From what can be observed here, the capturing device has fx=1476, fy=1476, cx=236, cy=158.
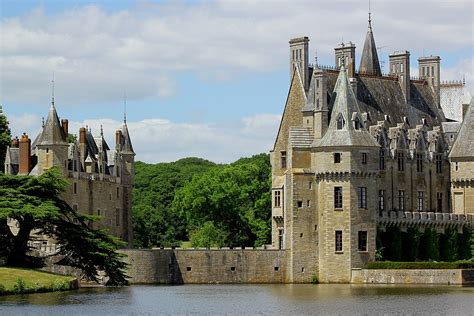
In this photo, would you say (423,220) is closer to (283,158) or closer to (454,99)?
(283,158)

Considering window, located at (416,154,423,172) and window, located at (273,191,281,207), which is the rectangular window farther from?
window, located at (416,154,423,172)

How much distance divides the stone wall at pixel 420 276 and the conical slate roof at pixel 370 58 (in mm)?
15452

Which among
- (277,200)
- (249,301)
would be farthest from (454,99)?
(249,301)

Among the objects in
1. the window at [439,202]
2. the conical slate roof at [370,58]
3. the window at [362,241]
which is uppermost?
the conical slate roof at [370,58]

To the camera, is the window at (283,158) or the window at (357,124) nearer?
the window at (357,124)

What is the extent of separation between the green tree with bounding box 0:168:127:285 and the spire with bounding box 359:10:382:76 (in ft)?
75.4

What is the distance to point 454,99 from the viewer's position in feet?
278

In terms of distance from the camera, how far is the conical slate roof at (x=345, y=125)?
72938 mm

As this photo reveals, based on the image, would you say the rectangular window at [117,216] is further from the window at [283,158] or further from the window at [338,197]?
the window at [338,197]

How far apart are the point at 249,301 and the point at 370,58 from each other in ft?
93.9

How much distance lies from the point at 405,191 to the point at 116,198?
16.0m

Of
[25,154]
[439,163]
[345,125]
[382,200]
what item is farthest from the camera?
[439,163]

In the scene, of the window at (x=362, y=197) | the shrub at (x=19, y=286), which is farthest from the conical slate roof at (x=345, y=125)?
the shrub at (x=19, y=286)

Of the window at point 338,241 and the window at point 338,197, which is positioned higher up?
the window at point 338,197
